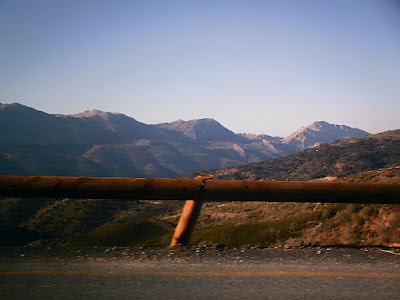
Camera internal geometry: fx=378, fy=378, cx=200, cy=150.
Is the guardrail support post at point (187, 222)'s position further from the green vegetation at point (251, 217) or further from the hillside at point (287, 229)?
the hillside at point (287, 229)

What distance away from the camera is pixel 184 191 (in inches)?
168

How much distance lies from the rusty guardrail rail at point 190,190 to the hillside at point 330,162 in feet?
313

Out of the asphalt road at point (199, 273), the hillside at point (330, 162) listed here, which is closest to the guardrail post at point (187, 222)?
the asphalt road at point (199, 273)

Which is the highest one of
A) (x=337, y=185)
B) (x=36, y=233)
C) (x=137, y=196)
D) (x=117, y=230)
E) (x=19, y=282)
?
(x=337, y=185)

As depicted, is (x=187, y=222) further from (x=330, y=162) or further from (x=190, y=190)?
(x=330, y=162)

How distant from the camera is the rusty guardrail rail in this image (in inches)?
164

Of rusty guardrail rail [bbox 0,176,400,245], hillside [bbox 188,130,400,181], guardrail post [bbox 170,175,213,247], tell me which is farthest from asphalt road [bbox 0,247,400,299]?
hillside [bbox 188,130,400,181]

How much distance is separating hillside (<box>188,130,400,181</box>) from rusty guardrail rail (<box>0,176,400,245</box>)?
95524mm

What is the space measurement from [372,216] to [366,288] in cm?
468

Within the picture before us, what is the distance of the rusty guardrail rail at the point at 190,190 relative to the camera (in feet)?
13.6

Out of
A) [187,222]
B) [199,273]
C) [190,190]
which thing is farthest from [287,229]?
[199,273]

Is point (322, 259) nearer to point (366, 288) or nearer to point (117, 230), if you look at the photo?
point (366, 288)

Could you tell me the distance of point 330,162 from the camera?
4444 inches

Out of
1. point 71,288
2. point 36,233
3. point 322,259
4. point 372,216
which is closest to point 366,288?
point 322,259
